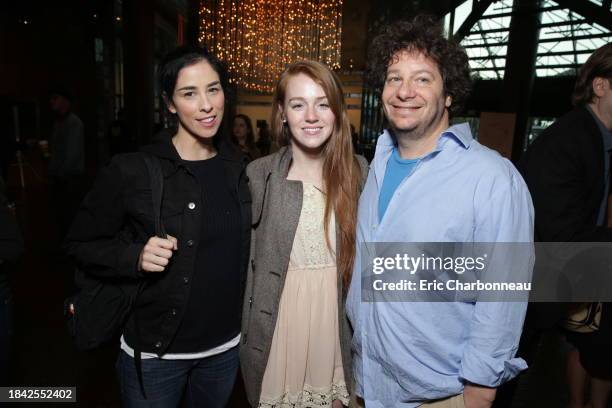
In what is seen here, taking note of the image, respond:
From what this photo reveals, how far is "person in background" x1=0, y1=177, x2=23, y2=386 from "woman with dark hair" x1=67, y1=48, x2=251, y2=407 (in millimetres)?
262

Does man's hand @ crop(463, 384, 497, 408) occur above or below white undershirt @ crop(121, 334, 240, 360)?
above

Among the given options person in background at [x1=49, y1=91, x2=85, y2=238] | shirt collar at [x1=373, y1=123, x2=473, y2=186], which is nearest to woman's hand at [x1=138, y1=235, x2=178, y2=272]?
shirt collar at [x1=373, y1=123, x2=473, y2=186]

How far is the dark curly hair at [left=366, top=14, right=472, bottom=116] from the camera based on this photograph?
4.82ft

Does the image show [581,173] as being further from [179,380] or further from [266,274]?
[179,380]

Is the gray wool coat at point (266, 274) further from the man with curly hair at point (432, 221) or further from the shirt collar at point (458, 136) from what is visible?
the shirt collar at point (458, 136)

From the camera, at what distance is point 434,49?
57.7 inches

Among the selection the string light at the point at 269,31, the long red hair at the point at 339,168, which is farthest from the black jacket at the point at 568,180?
the string light at the point at 269,31

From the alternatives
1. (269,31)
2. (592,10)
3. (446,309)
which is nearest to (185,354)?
(446,309)

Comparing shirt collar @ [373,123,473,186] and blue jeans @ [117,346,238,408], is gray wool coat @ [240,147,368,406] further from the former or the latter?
shirt collar @ [373,123,473,186]

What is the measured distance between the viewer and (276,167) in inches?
70.5

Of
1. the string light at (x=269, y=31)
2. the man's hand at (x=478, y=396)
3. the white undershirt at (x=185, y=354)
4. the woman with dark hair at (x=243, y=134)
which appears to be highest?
the string light at (x=269, y=31)

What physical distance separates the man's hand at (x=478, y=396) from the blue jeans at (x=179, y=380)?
34.8 inches

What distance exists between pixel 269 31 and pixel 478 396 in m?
7.43

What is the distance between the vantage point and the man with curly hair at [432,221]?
4.00 feet
